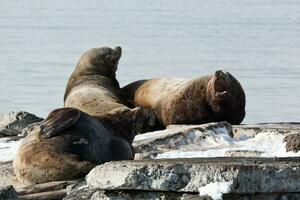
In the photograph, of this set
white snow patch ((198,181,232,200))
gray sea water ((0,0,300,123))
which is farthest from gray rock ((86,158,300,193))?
gray sea water ((0,0,300,123))

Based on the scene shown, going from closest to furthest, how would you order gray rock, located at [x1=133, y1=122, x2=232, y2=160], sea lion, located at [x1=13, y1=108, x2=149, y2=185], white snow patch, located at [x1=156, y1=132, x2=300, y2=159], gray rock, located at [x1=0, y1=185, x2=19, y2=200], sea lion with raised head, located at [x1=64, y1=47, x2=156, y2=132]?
gray rock, located at [x1=0, y1=185, x2=19, y2=200] → sea lion, located at [x1=13, y1=108, x2=149, y2=185] → white snow patch, located at [x1=156, y1=132, x2=300, y2=159] → gray rock, located at [x1=133, y1=122, x2=232, y2=160] → sea lion with raised head, located at [x1=64, y1=47, x2=156, y2=132]

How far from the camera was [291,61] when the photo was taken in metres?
20.1

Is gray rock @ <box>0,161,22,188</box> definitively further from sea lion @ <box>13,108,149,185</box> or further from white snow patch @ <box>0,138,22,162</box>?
white snow patch @ <box>0,138,22,162</box>

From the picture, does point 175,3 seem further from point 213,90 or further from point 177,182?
point 177,182

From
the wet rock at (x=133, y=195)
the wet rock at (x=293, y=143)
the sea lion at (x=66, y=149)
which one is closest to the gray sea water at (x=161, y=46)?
the wet rock at (x=293, y=143)

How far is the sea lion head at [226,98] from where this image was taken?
1063cm

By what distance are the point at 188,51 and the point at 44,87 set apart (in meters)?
7.08

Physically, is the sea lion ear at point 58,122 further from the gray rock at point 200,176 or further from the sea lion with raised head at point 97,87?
the gray rock at point 200,176

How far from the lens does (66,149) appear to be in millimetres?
7156

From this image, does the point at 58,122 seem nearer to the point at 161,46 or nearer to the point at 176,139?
the point at 176,139

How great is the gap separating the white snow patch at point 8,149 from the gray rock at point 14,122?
1224mm

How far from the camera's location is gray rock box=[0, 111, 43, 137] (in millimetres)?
10594

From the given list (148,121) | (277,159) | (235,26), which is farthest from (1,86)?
(235,26)

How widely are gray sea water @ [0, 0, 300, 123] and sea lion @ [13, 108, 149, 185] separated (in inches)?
213
